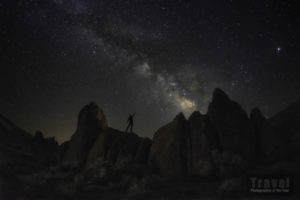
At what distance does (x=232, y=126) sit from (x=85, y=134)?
2522 cm

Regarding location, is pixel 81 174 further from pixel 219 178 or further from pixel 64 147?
pixel 219 178

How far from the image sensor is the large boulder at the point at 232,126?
42.3m

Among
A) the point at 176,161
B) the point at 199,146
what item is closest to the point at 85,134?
the point at 176,161

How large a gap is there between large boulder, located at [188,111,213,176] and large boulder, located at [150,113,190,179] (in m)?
0.76

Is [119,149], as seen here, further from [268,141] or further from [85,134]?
[268,141]

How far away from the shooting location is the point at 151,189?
3609 centimetres

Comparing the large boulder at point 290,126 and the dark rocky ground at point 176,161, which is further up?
the large boulder at point 290,126

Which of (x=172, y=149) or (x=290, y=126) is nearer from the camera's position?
(x=172, y=149)

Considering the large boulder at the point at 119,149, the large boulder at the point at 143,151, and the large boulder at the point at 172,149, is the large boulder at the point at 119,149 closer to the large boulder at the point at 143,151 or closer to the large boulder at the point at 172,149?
the large boulder at the point at 143,151

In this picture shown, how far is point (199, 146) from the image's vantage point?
4150 cm

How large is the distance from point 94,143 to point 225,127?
22.2 metres

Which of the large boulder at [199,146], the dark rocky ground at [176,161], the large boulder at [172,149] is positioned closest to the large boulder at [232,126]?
the dark rocky ground at [176,161]

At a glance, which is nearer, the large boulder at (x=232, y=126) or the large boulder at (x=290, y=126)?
the large boulder at (x=290, y=126)

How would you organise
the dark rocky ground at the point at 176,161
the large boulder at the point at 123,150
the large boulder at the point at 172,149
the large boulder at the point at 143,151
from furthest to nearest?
the large boulder at the point at 143,151
the large boulder at the point at 123,150
the large boulder at the point at 172,149
the dark rocky ground at the point at 176,161
